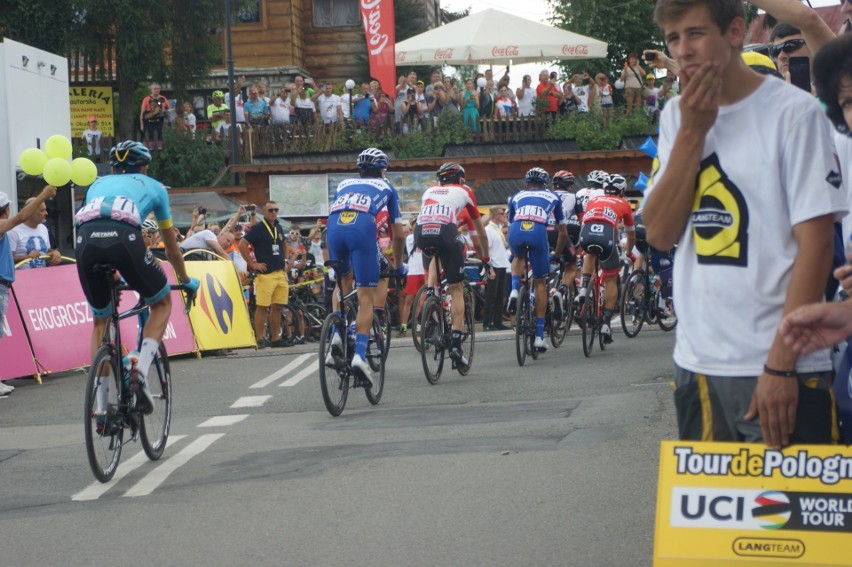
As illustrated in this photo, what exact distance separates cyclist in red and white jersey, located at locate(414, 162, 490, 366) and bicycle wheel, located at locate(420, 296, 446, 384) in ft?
0.48

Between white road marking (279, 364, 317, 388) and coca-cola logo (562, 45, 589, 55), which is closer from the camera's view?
white road marking (279, 364, 317, 388)

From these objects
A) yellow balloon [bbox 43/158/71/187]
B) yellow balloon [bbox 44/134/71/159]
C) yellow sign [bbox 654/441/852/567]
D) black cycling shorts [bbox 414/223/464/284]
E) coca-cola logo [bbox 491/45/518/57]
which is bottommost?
black cycling shorts [bbox 414/223/464/284]

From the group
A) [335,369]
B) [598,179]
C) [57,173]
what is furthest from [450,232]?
[598,179]

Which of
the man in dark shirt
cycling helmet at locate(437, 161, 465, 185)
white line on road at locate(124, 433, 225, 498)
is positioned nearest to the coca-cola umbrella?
the man in dark shirt

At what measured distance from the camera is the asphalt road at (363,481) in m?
5.94

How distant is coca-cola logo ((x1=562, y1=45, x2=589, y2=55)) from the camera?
92.3 ft

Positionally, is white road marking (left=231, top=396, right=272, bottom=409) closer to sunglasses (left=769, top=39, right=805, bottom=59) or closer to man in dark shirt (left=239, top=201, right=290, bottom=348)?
sunglasses (left=769, top=39, right=805, bottom=59)

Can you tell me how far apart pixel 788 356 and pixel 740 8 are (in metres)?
0.95

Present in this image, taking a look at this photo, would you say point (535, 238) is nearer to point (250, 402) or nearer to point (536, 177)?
point (536, 177)

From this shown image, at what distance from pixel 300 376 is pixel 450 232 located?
244 centimetres

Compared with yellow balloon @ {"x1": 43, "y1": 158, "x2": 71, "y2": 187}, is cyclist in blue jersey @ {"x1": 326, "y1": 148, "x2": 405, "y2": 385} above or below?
below

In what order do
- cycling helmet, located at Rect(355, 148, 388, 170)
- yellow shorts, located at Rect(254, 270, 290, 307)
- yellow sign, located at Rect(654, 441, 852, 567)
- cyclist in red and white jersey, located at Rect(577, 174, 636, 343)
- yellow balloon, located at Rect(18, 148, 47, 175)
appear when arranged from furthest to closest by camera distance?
yellow shorts, located at Rect(254, 270, 290, 307), cyclist in red and white jersey, located at Rect(577, 174, 636, 343), yellow balloon, located at Rect(18, 148, 47, 175), cycling helmet, located at Rect(355, 148, 388, 170), yellow sign, located at Rect(654, 441, 852, 567)

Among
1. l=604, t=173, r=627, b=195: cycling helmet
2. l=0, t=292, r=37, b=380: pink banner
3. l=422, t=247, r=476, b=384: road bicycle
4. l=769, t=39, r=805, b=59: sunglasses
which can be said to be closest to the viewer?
l=769, t=39, r=805, b=59: sunglasses

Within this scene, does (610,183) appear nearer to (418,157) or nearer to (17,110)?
(17,110)
